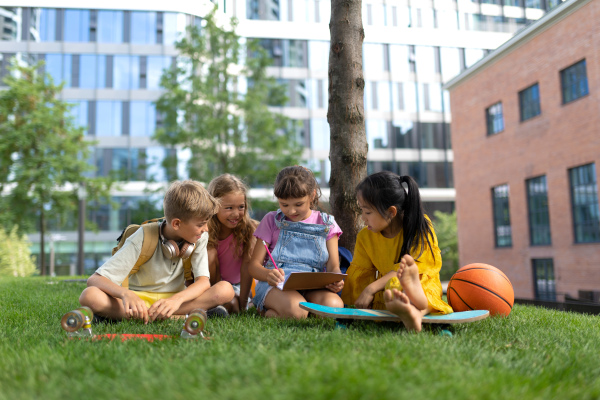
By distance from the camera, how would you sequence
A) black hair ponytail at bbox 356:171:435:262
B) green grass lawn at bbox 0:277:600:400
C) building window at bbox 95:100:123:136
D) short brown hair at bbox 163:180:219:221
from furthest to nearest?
building window at bbox 95:100:123:136
black hair ponytail at bbox 356:171:435:262
short brown hair at bbox 163:180:219:221
green grass lawn at bbox 0:277:600:400

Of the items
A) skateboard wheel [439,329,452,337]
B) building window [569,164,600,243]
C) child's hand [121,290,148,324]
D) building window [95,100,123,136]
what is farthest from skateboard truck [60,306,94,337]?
building window [95,100,123,136]

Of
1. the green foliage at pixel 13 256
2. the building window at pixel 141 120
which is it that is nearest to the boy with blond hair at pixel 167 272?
the green foliage at pixel 13 256

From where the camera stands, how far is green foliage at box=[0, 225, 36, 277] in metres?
18.4

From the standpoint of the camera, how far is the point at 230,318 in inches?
159

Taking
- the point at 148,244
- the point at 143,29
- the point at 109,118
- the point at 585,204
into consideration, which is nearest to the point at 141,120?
the point at 109,118

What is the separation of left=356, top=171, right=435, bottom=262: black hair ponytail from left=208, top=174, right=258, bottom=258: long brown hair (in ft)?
4.52

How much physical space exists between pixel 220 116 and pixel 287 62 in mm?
13360

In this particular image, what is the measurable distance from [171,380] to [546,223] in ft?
60.0

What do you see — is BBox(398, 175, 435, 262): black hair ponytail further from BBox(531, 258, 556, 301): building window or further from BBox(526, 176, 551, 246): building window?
BBox(531, 258, 556, 301): building window

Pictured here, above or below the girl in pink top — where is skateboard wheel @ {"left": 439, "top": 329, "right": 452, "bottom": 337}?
below

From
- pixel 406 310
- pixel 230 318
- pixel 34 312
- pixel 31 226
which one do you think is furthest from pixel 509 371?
pixel 31 226

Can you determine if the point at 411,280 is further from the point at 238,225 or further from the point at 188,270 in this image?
the point at 238,225

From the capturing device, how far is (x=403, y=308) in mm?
3006

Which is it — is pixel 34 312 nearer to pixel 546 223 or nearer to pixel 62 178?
pixel 62 178
